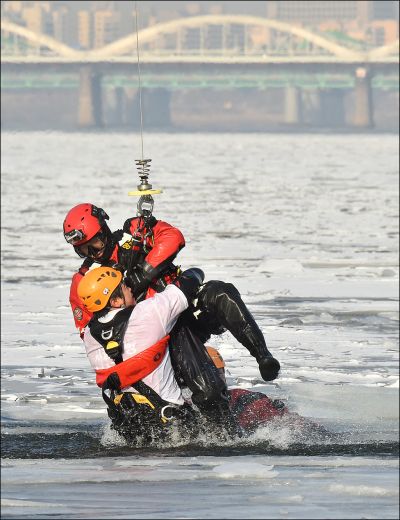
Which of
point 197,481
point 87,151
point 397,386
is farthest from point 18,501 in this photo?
point 87,151

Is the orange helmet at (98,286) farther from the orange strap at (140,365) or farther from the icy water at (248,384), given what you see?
the icy water at (248,384)

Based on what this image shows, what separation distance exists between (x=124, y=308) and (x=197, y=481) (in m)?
1.32

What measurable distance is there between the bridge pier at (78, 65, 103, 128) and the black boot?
6324 inches

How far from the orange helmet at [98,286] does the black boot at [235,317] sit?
0.89m

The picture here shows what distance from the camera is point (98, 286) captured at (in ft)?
30.0

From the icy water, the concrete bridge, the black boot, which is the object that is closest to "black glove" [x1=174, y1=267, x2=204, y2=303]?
the black boot

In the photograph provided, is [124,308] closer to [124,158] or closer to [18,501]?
[18,501]

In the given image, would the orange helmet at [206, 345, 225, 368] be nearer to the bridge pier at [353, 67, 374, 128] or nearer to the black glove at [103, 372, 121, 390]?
the black glove at [103, 372, 121, 390]

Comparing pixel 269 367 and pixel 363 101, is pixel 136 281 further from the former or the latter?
pixel 363 101

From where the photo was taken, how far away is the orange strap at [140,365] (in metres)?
9.38

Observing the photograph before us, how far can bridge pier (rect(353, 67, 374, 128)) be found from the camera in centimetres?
16975

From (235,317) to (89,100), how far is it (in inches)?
6409

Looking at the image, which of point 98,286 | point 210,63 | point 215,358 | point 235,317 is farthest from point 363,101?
point 98,286

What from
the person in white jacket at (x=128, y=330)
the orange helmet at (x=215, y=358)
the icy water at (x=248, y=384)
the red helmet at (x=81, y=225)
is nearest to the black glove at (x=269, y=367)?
the orange helmet at (x=215, y=358)
